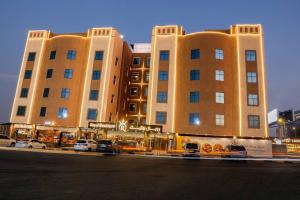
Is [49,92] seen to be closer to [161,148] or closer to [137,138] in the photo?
[137,138]

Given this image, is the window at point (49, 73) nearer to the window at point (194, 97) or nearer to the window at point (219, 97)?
the window at point (194, 97)

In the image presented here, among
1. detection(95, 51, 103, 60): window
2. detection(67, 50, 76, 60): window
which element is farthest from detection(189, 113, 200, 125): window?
detection(67, 50, 76, 60): window

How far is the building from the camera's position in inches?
1602

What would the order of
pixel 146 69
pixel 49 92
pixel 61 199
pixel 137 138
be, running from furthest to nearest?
pixel 146 69 → pixel 49 92 → pixel 137 138 → pixel 61 199

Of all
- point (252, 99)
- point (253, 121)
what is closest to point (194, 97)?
point (252, 99)

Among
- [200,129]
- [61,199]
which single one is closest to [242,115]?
[200,129]

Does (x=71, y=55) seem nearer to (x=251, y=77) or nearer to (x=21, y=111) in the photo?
(x=21, y=111)

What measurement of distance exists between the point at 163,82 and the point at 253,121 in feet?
52.8

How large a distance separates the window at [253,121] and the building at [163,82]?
0.15m

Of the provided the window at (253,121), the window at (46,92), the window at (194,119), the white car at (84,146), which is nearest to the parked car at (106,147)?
the white car at (84,146)

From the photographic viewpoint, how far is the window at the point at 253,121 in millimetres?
39656

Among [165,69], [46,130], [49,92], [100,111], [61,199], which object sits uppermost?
[165,69]

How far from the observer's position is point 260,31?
4275 centimetres

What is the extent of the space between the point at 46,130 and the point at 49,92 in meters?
6.93
